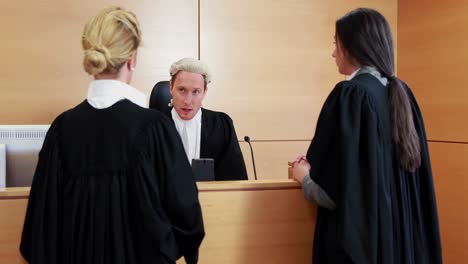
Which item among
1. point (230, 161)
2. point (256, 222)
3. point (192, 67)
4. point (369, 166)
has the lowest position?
point (256, 222)

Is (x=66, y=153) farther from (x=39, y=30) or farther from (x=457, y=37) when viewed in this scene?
(x=457, y=37)

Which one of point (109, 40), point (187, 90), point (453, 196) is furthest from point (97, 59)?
point (453, 196)

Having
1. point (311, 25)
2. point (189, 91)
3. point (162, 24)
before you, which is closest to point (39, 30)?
point (162, 24)

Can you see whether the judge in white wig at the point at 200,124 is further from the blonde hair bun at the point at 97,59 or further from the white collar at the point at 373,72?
the blonde hair bun at the point at 97,59

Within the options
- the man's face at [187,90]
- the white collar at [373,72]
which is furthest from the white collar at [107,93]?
the man's face at [187,90]

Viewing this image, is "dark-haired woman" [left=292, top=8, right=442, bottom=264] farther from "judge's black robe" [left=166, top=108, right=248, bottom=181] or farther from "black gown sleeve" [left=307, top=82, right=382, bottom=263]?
"judge's black robe" [left=166, top=108, right=248, bottom=181]

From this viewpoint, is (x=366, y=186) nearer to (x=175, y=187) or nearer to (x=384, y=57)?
(x=384, y=57)

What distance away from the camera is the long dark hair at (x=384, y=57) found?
1.55 meters

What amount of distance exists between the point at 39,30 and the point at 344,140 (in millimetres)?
2525

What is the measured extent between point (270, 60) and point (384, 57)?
205cm

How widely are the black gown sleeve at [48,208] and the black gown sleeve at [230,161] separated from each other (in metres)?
1.57

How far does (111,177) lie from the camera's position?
1.26 meters

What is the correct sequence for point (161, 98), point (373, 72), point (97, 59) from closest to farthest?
point (97, 59) → point (373, 72) → point (161, 98)

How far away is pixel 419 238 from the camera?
1.63m
